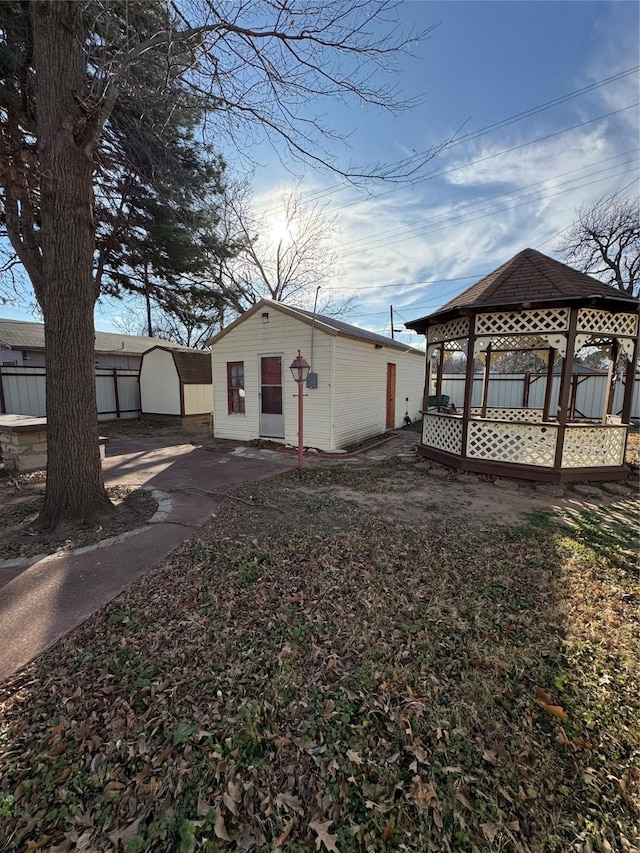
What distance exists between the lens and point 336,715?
1.81m

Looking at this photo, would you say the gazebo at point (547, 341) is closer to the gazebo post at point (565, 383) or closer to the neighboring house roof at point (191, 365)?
the gazebo post at point (565, 383)

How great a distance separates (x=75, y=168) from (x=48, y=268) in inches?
43.0

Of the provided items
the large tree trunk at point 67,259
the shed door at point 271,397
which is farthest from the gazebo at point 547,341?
the large tree trunk at point 67,259

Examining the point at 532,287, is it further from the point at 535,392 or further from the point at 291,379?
the point at 535,392

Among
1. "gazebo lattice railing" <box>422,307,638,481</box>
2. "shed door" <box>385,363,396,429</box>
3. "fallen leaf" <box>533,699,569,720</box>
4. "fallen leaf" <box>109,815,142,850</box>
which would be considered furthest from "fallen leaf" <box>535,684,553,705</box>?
"shed door" <box>385,363,396,429</box>

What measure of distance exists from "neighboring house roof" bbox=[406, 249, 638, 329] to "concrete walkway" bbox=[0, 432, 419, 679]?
3820mm

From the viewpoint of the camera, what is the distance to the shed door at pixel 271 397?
880 centimetres

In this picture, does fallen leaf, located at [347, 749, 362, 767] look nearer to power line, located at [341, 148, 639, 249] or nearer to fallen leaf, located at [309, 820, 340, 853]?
fallen leaf, located at [309, 820, 340, 853]

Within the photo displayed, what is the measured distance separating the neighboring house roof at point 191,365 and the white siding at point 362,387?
626 cm

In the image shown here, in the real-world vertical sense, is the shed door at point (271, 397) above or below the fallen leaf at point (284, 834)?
above

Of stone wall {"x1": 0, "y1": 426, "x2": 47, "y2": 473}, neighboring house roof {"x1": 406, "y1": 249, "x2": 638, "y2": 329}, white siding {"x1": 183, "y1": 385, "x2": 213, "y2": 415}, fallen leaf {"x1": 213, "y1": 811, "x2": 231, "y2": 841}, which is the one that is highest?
neighboring house roof {"x1": 406, "y1": 249, "x2": 638, "y2": 329}

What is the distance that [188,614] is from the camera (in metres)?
2.58

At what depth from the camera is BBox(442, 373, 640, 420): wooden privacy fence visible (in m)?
12.5

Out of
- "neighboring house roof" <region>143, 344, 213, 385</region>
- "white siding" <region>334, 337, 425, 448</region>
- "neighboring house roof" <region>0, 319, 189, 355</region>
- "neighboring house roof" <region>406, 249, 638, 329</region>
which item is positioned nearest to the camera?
"neighboring house roof" <region>406, 249, 638, 329</region>
